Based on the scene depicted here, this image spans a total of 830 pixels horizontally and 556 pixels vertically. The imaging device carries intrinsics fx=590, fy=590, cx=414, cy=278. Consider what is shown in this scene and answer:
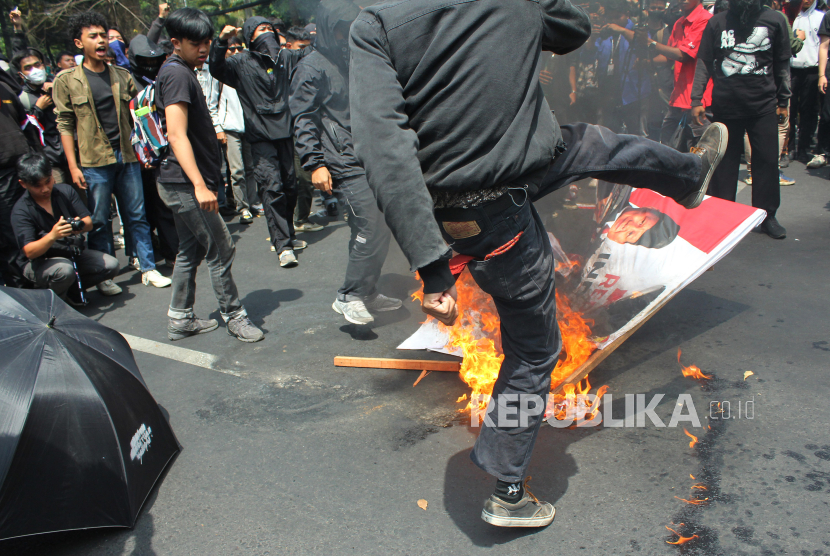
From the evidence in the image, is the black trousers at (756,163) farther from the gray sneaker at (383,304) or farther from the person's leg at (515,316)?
the person's leg at (515,316)

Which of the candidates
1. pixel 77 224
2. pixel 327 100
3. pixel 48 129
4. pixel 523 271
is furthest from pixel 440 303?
pixel 48 129

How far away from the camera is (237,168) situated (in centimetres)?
773

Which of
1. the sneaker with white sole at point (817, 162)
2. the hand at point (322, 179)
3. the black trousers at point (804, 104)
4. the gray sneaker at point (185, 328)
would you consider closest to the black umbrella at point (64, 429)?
the gray sneaker at point (185, 328)

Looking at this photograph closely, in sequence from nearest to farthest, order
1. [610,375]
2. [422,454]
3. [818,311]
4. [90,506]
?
1. [90,506]
2. [422,454]
3. [610,375]
4. [818,311]

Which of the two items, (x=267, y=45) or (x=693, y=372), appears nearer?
(x=693, y=372)

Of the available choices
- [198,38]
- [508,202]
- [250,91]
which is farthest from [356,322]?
[250,91]

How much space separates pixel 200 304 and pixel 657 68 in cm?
651

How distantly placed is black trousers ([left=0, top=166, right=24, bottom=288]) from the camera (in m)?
0.62

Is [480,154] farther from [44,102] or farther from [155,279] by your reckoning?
[44,102]

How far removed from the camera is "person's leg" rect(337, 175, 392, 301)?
13.9ft

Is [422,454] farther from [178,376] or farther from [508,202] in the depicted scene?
[178,376]

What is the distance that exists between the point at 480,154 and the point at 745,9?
4.43m

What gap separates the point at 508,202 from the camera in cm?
199

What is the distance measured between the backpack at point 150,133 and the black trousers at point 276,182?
6.54 feet
